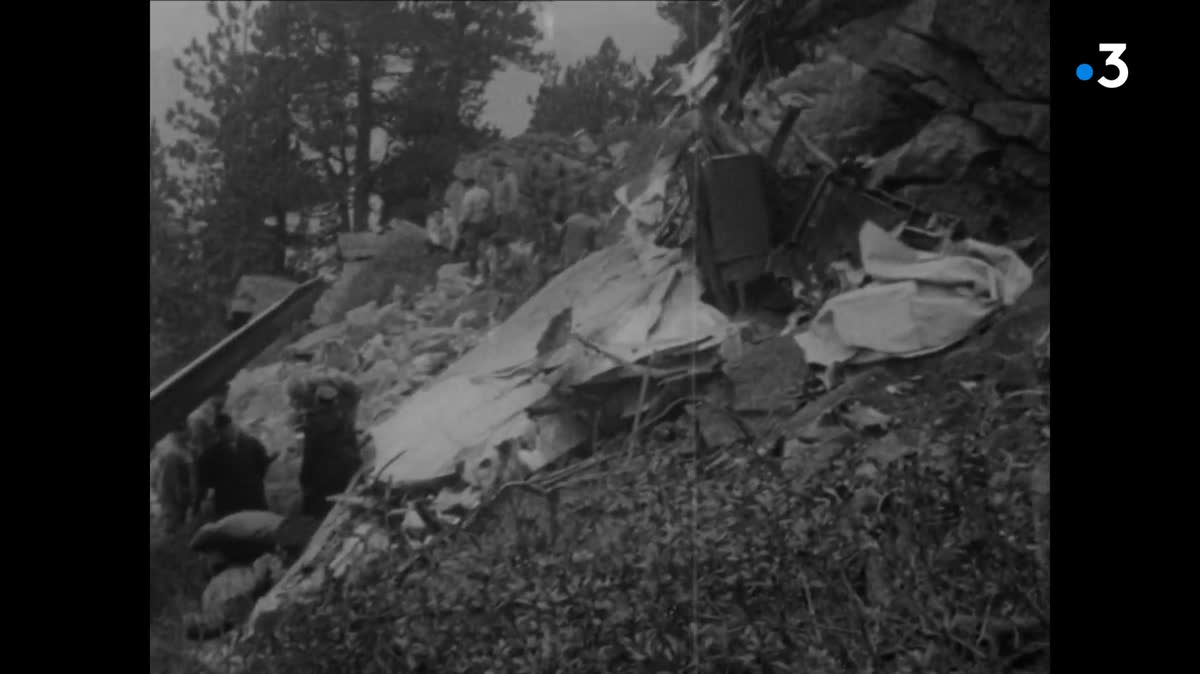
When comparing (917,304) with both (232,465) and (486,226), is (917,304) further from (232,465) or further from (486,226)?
(232,465)

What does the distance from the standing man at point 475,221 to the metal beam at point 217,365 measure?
407mm

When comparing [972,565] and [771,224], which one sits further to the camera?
[771,224]

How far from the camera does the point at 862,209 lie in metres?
3.55

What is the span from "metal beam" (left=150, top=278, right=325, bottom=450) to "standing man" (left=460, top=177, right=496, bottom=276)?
1.34ft

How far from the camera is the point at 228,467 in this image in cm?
358

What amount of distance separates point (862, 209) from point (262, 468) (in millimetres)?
1643

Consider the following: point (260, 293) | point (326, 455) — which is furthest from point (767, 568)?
point (260, 293)
